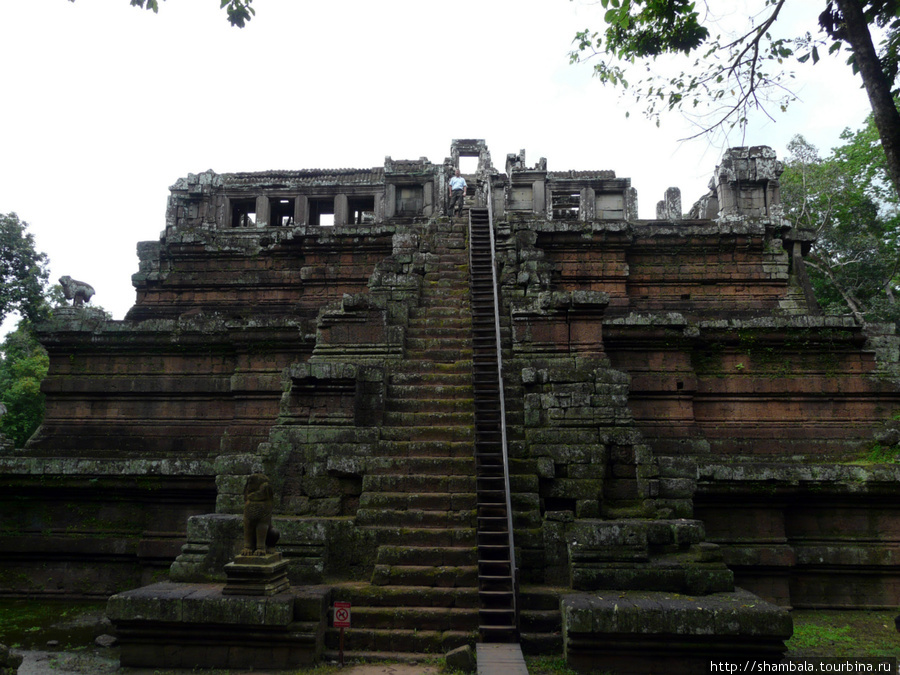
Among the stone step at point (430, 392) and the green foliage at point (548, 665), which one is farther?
the stone step at point (430, 392)

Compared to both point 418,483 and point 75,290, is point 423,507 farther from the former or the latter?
point 75,290

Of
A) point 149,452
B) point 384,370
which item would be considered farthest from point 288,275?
point 384,370

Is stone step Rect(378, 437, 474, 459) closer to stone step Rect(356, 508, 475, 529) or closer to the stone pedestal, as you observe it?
stone step Rect(356, 508, 475, 529)

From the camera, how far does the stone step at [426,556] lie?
6359 millimetres

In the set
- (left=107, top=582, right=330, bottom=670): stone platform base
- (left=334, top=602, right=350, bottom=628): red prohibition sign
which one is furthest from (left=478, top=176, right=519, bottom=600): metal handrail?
(left=107, top=582, right=330, bottom=670): stone platform base

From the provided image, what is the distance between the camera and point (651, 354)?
9.94 meters

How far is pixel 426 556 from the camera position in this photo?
6.38 metres

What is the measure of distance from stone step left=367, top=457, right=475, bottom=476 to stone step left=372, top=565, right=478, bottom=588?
121cm

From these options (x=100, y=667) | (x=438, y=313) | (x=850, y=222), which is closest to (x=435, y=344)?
(x=438, y=313)

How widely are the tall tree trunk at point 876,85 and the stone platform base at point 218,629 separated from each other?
21.0ft

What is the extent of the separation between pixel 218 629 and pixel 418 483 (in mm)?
2427

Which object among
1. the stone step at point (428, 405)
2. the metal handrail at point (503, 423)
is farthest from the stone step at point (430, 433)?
the metal handrail at point (503, 423)

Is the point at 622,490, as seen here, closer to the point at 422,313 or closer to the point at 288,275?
the point at 422,313

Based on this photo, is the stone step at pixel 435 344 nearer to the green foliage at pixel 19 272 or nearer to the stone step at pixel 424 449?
the stone step at pixel 424 449
